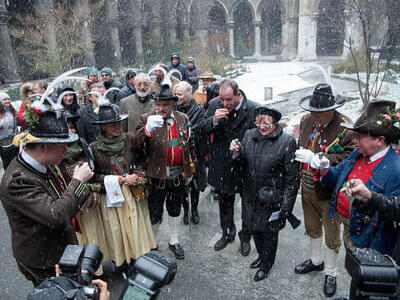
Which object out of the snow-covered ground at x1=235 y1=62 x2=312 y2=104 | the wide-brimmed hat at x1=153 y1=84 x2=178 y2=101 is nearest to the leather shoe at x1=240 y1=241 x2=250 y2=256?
the wide-brimmed hat at x1=153 y1=84 x2=178 y2=101

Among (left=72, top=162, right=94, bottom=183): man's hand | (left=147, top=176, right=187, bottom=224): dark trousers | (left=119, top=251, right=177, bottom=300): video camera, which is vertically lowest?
(left=147, top=176, right=187, bottom=224): dark trousers

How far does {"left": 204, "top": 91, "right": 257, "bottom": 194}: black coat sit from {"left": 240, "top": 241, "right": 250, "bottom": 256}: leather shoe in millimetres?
720

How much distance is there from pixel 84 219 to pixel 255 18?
32100 millimetres

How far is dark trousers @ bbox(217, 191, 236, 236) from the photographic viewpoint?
14.2ft

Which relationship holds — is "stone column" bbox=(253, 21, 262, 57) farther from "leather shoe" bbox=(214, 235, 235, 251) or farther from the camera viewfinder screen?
the camera viewfinder screen

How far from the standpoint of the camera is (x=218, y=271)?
3.99 m

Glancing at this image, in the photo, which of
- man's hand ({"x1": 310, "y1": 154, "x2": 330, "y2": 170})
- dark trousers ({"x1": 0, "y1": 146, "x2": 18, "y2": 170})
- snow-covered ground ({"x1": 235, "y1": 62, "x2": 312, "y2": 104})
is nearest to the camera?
man's hand ({"x1": 310, "y1": 154, "x2": 330, "y2": 170})

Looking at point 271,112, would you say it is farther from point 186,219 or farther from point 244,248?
point 186,219

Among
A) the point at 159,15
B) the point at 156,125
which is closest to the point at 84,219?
the point at 156,125

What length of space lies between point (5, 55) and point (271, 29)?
89.2ft

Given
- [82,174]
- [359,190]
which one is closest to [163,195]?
[82,174]

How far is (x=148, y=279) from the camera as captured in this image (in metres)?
1.18

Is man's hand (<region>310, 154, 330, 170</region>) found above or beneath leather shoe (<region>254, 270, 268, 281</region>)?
above

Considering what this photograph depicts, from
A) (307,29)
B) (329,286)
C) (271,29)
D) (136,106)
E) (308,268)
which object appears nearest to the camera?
(329,286)
